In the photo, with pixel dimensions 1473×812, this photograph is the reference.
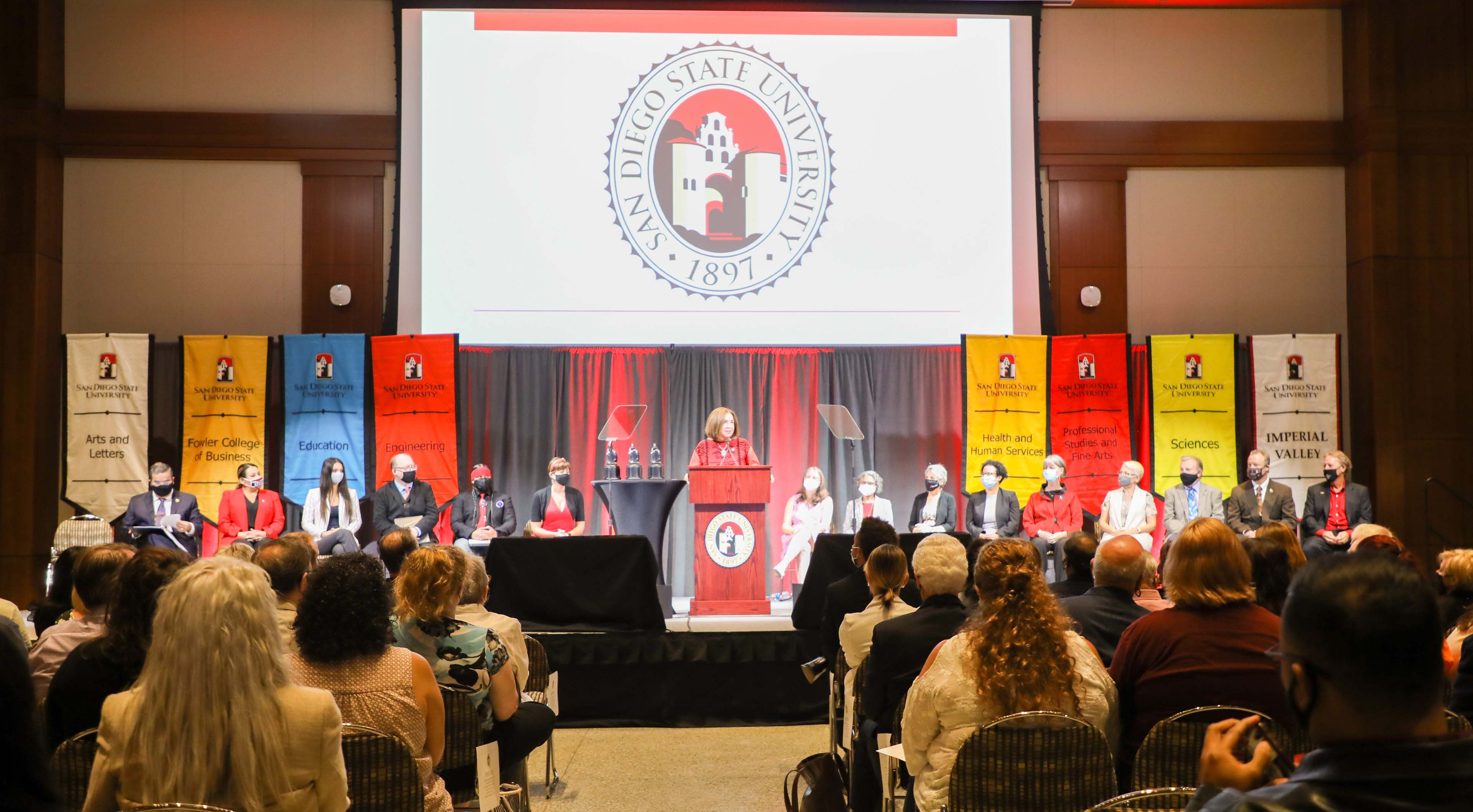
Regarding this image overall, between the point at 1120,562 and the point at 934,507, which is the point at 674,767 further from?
the point at 934,507

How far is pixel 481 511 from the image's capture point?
815cm

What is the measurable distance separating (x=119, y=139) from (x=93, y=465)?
277cm

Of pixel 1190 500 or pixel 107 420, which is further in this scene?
pixel 107 420

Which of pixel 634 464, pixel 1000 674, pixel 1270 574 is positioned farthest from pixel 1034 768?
pixel 634 464

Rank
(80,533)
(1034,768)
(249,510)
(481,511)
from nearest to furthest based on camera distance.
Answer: (1034,768) → (80,533) → (249,510) → (481,511)

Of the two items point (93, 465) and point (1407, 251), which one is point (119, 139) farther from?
point (1407, 251)

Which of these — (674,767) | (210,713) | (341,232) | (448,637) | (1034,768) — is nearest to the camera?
(210,713)

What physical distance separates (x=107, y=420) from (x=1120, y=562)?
812cm

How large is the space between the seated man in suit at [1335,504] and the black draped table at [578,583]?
4.90 m

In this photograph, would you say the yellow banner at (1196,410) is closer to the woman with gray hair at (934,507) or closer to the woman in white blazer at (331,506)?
the woman with gray hair at (934,507)

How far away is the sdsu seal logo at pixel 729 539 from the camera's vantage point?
679 centimetres

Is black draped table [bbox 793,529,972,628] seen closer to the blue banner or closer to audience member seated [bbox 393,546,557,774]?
audience member seated [bbox 393,546,557,774]

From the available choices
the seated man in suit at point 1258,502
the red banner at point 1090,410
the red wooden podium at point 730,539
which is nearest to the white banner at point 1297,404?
the seated man in suit at point 1258,502

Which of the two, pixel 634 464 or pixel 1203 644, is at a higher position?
pixel 634 464
